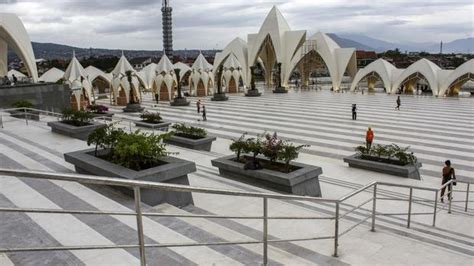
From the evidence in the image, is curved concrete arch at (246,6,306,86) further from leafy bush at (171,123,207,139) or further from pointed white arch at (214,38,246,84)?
leafy bush at (171,123,207,139)

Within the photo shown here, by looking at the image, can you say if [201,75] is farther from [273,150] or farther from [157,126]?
[273,150]

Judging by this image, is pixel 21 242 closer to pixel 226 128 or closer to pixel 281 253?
pixel 281 253

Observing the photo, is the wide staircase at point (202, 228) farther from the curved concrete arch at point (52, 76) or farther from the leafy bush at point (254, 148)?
the curved concrete arch at point (52, 76)

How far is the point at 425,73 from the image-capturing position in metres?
30.1

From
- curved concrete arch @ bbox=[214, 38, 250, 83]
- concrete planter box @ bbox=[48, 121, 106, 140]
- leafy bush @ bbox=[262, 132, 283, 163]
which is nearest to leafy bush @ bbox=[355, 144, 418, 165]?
leafy bush @ bbox=[262, 132, 283, 163]

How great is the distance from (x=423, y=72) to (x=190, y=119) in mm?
21353

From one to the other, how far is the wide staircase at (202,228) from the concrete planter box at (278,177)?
23cm

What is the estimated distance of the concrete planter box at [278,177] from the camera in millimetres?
6461

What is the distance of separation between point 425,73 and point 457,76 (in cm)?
246

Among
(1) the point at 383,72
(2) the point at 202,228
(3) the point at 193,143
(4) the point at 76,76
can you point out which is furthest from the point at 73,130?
(1) the point at 383,72

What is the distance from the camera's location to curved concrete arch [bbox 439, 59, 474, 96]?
92.0 ft

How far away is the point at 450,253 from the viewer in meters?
4.10

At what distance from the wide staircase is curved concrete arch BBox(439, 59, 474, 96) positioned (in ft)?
83.7

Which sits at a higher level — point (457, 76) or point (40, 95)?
point (457, 76)
